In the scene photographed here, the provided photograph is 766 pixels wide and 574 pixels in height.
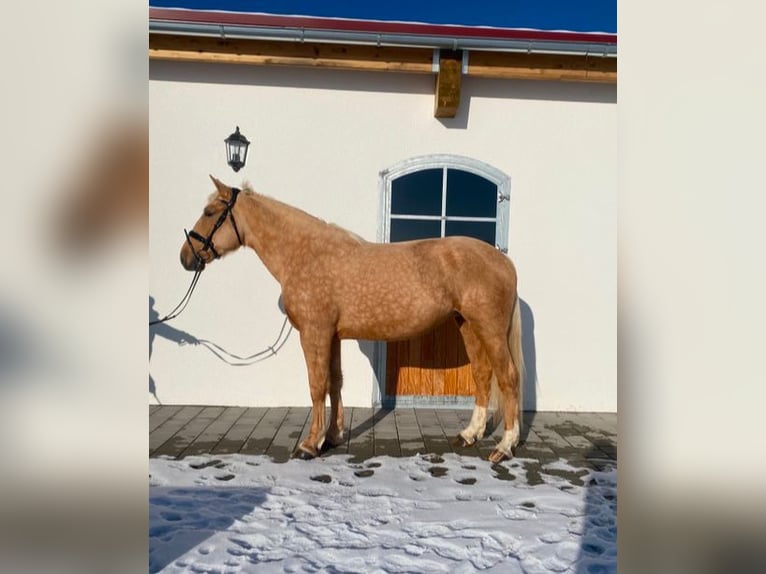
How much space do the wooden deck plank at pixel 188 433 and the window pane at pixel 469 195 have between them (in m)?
2.93

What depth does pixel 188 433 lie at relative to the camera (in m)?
4.00

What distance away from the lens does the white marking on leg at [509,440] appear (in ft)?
11.5

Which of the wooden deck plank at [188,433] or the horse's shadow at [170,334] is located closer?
the wooden deck plank at [188,433]

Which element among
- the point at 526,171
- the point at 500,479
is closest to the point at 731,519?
the point at 500,479

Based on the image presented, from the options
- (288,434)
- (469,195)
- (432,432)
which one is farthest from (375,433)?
(469,195)

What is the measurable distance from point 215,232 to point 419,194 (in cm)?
208

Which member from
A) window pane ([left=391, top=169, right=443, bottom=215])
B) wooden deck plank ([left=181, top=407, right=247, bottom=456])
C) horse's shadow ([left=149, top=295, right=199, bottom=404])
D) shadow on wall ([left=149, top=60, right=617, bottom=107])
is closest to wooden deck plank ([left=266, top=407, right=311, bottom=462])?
wooden deck plank ([left=181, top=407, right=247, bottom=456])

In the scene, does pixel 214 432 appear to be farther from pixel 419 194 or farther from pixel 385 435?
pixel 419 194

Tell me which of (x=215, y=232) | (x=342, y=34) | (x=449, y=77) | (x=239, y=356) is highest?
(x=342, y=34)

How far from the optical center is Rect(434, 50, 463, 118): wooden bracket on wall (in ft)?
15.0

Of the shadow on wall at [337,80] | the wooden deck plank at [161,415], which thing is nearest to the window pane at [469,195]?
the shadow on wall at [337,80]

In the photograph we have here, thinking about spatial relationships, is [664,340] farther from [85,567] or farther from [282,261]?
[282,261]

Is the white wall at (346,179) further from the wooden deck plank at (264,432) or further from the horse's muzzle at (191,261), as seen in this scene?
the horse's muzzle at (191,261)

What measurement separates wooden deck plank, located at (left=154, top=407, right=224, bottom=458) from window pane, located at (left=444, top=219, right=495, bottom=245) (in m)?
2.80
